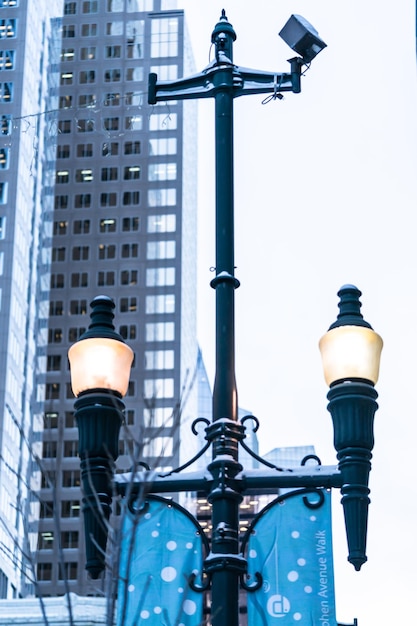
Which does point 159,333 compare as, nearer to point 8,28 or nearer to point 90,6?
point 8,28

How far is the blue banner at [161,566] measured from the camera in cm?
888

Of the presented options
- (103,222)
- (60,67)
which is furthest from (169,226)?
(60,67)

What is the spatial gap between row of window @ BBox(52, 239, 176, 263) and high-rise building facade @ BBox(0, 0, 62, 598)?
8.14 metres

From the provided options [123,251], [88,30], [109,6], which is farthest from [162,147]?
[109,6]

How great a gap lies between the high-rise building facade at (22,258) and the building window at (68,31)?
1333 cm

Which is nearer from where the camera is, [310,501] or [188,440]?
[310,501]

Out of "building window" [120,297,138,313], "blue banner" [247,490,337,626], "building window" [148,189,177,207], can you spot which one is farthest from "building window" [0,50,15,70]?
"blue banner" [247,490,337,626]

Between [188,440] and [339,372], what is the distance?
133137mm

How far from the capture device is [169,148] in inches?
5896

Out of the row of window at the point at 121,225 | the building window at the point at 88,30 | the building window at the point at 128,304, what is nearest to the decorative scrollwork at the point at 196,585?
the building window at the point at 128,304

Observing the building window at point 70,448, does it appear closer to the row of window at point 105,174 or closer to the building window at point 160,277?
the building window at point 160,277

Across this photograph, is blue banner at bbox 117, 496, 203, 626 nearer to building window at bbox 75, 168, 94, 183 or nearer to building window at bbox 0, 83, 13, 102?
building window at bbox 0, 83, 13, 102

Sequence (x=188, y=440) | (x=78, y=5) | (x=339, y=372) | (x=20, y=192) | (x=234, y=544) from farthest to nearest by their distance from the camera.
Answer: (x=78, y=5), (x=188, y=440), (x=20, y=192), (x=339, y=372), (x=234, y=544)

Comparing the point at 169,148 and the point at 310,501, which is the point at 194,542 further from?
the point at 169,148
